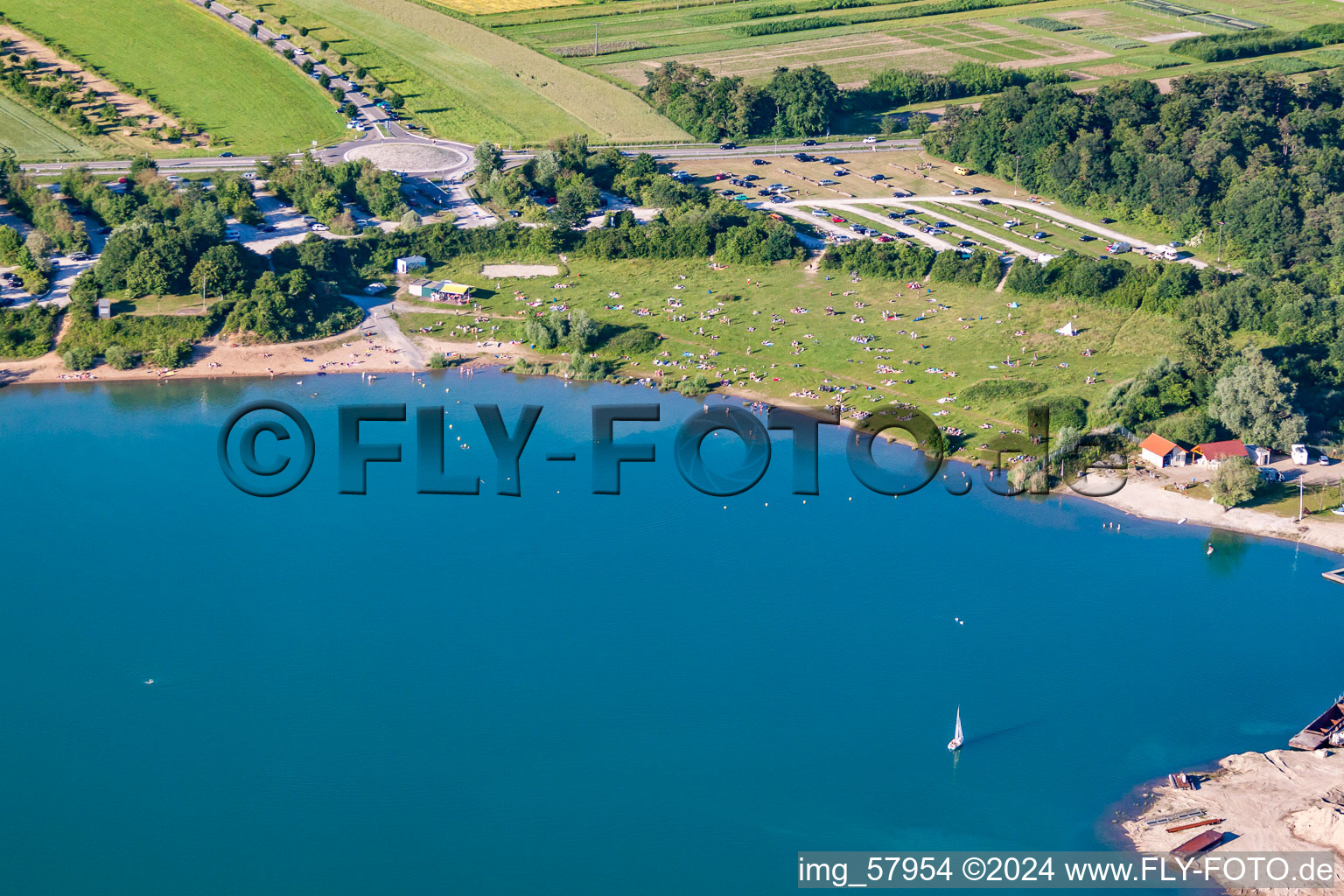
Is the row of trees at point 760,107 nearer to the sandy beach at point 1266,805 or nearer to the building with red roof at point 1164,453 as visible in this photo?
the building with red roof at point 1164,453

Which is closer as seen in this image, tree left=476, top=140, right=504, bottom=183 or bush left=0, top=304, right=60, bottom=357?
bush left=0, top=304, right=60, bottom=357

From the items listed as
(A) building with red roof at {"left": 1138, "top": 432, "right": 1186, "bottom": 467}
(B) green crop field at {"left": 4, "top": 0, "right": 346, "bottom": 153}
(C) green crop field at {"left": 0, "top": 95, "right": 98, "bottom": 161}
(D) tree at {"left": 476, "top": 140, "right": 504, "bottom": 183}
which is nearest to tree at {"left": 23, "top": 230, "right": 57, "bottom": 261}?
(C) green crop field at {"left": 0, "top": 95, "right": 98, "bottom": 161}

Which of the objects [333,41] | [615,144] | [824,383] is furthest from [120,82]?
[824,383]

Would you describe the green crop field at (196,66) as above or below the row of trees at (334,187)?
above

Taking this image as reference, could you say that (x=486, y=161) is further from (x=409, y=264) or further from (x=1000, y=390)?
(x=1000, y=390)

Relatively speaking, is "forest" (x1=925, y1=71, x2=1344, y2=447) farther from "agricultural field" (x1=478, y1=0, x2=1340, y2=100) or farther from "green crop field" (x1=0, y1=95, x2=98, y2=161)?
"green crop field" (x1=0, y1=95, x2=98, y2=161)

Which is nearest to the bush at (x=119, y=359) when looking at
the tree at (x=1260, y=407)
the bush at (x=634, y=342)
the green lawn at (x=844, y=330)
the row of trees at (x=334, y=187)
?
the green lawn at (x=844, y=330)

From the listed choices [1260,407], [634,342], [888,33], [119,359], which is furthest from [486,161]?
[1260,407]
